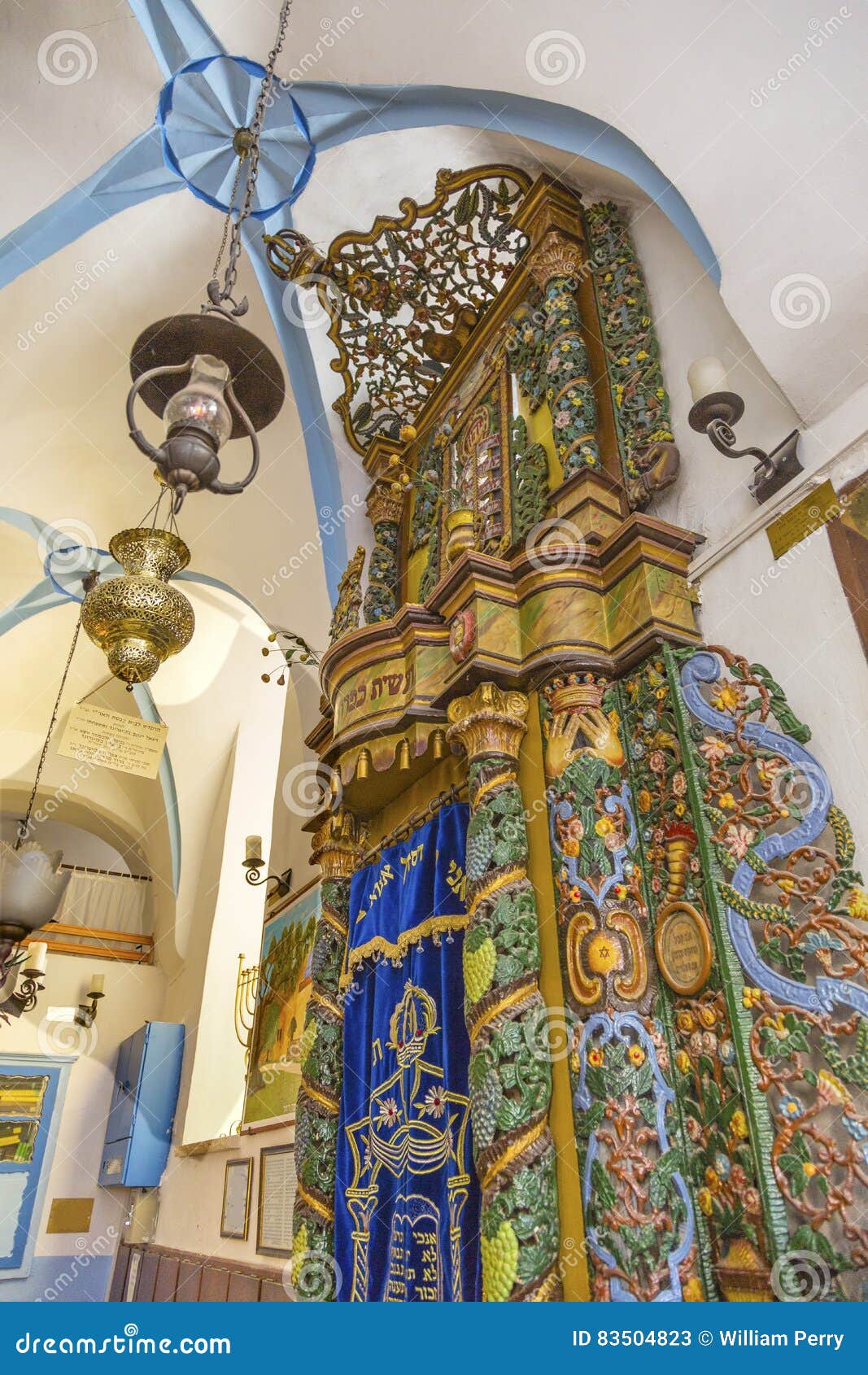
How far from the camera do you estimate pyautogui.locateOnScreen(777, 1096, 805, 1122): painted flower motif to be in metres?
1.67

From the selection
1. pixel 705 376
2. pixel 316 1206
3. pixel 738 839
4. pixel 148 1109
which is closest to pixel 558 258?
pixel 705 376

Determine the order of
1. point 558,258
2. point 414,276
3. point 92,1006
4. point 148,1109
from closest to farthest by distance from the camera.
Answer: point 558,258
point 414,276
point 148,1109
point 92,1006

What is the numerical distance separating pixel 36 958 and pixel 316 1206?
5759 mm

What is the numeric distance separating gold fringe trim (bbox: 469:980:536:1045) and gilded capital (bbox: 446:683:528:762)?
2.15 feet

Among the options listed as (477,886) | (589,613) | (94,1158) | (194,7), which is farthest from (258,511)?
(94,1158)

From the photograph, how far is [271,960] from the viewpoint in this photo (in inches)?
189

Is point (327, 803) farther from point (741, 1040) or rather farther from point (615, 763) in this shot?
point (741, 1040)

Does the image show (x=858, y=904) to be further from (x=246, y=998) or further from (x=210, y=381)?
(x=246, y=998)

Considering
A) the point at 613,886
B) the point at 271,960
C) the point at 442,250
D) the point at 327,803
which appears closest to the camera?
the point at 613,886

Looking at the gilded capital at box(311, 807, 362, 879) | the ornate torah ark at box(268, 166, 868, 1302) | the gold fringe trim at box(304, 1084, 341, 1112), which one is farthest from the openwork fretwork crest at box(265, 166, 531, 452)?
the gold fringe trim at box(304, 1084, 341, 1112)

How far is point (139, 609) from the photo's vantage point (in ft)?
9.61

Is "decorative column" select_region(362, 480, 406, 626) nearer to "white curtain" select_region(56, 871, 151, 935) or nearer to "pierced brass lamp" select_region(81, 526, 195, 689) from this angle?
"pierced brass lamp" select_region(81, 526, 195, 689)

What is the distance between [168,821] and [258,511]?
374cm

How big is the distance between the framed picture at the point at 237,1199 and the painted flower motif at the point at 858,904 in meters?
3.93
